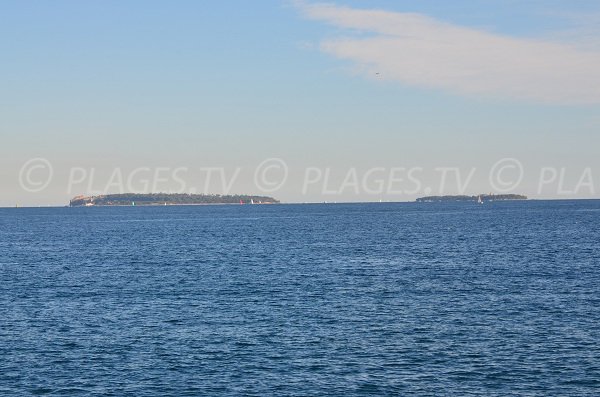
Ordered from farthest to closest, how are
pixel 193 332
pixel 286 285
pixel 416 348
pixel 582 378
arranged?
1. pixel 286 285
2. pixel 193 332
3. pixel 416 348
4. pixel 582 378

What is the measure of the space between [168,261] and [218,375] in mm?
79938

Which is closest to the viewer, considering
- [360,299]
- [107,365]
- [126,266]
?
[107,365]

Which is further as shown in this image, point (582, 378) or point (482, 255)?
point (482, 255)

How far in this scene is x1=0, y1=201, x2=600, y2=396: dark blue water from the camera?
52969 mm

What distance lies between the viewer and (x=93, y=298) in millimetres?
87688

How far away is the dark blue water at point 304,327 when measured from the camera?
53.0 metres

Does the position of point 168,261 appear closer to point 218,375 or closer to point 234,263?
point 234,263

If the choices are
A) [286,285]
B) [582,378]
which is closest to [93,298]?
[286,285]

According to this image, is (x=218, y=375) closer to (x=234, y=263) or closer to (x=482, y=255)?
(x=234, y=263)

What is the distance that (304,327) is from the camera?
6950 cm

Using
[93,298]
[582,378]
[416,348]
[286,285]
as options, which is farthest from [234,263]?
[582,378]

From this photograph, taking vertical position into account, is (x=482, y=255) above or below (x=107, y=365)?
above

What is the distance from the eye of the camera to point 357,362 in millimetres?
57406

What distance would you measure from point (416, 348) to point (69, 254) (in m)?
104
